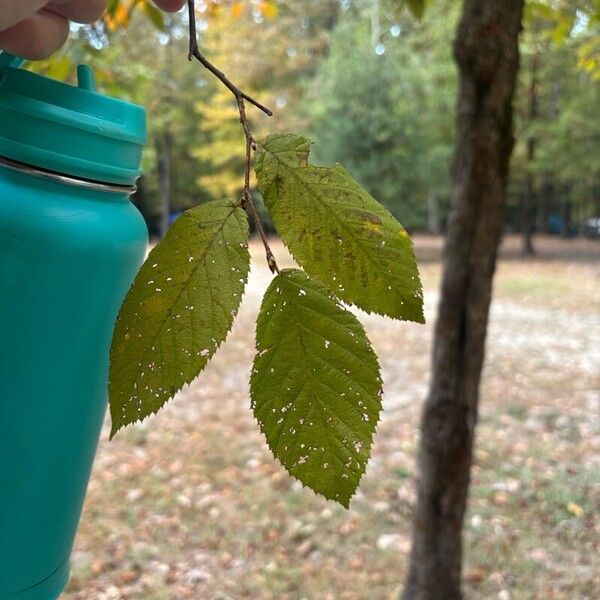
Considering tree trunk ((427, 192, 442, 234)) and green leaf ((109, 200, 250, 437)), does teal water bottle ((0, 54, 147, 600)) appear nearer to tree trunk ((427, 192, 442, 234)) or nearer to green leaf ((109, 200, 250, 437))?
green leaf ((109, 200, 250, 437))

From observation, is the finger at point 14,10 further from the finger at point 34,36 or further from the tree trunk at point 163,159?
the tree trunk at point 163,159

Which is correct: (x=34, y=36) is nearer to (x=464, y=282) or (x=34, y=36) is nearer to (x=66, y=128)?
(x=66, y=128)

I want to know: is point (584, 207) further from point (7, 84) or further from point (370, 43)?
point (7, 84)

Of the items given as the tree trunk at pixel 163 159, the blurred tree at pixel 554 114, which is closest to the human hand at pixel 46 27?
the blurred tree at pixel 554 114

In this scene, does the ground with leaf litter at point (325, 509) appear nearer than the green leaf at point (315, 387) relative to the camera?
No

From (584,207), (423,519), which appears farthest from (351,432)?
(584,207)

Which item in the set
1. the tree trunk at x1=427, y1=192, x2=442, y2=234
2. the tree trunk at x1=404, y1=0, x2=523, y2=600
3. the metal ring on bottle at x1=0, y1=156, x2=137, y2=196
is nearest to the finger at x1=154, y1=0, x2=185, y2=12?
the metal ring on bottle at x1=0, y1=156, x2=137, y2=196
